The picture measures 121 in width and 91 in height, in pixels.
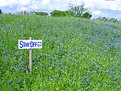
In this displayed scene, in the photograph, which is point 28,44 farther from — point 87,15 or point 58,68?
point 87,15

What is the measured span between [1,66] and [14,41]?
2.31 metres

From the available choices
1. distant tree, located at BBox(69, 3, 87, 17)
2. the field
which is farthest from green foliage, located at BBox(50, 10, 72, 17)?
the field

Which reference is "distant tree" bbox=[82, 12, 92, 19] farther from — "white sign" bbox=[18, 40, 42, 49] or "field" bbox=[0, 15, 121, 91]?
"white sign" bbox=[18, 40, 42, 49]

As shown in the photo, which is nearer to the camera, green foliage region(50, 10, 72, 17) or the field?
the field

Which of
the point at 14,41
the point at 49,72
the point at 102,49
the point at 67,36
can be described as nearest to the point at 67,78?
the point at 49,72

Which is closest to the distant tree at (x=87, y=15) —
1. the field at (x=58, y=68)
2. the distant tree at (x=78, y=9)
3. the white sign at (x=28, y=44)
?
the distant tree at (x=78, y=9)

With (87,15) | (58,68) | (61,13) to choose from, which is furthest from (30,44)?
(87,15)

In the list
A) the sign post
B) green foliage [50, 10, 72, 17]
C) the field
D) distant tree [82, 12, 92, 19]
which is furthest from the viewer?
distant tree [82, 12, 92, 19]

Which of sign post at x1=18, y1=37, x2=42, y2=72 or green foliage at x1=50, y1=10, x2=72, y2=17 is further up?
sign post at x1=18, y1=37, x2=42, y2=72

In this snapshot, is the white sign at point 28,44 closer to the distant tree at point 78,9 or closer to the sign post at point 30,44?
the sign post at point 30,44

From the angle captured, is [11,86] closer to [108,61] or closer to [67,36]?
[108,61]

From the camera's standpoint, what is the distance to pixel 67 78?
6668 mm

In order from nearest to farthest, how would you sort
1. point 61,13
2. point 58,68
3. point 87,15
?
Answer: point 58,68
point 61,13
point 87,15

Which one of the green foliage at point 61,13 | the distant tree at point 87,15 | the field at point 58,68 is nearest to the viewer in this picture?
the field at point 58,68
